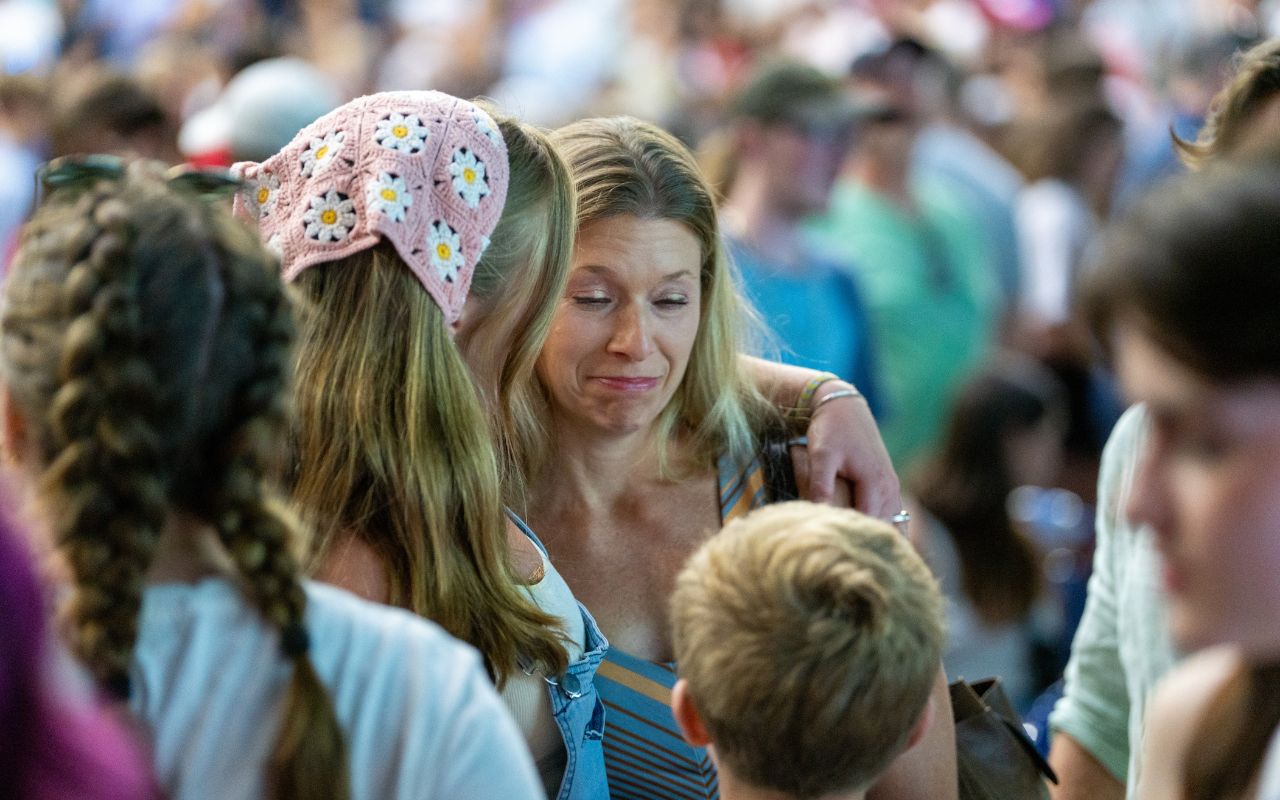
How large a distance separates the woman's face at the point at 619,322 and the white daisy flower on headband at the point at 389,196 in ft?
1.77

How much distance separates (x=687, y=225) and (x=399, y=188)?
711 mm

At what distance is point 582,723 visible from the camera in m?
2.01

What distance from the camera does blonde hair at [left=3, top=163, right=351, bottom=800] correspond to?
48.0 inches

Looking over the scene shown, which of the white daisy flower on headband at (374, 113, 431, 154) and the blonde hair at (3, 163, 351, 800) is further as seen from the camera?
the white daisy flower on headband at (374, 113, 431, 154)

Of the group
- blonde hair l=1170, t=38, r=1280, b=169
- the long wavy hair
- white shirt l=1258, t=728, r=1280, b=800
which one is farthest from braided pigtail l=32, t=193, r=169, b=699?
blonde hair l=1170, t=38, r=1280, b=169

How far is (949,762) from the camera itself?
7.24 ft

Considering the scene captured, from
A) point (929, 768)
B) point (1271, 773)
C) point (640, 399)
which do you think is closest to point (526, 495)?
point (640, 399)

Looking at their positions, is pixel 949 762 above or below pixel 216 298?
below

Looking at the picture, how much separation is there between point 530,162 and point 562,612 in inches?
24.3

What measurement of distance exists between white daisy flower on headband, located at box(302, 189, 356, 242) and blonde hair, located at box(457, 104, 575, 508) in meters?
0.21

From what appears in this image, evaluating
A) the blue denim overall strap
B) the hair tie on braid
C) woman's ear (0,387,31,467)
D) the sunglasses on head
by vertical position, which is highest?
the sunglasses on head

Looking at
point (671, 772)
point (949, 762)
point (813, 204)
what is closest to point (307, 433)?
point (671, 772)

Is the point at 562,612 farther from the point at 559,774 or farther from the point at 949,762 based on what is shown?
the point at 949,762

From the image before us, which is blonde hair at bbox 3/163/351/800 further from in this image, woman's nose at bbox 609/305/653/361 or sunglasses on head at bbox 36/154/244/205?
woman's nose at bbox 609/305/653/361
